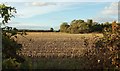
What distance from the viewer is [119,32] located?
10.2 m

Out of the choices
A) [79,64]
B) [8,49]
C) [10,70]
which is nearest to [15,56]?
[8,49]

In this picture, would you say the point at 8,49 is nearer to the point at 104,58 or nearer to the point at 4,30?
the point at 4,30

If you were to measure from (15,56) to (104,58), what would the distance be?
8.16 ft

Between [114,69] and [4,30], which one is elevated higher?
[4,30]

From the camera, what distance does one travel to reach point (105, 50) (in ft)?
33.0

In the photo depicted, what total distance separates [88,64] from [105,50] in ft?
2.16

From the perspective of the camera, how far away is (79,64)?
9.92 m

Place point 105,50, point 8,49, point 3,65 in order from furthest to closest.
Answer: point 105,50 < point 8,49 < point 3,65

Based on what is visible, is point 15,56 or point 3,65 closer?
point 3,65

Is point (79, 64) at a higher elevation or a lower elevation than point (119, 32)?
lower

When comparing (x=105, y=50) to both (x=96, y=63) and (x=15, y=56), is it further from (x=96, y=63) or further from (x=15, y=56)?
(x=15, y=56)

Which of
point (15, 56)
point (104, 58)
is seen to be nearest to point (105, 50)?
point (104, 58)

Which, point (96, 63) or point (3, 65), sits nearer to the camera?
point (3, 65)

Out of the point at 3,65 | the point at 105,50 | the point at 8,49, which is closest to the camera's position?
the point at 3,65
